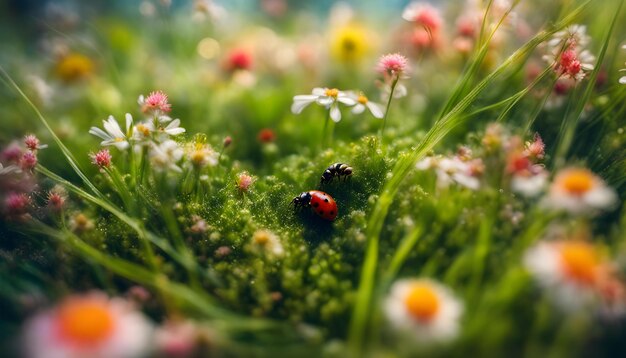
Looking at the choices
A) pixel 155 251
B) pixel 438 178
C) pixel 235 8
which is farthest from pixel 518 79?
pixel 235 8

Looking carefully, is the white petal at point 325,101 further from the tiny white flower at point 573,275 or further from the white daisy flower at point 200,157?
the tiny white flower at point 573,275

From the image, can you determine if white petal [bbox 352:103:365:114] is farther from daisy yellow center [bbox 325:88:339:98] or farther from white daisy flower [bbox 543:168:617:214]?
white daisy flower [bbox 543:168:617:214]

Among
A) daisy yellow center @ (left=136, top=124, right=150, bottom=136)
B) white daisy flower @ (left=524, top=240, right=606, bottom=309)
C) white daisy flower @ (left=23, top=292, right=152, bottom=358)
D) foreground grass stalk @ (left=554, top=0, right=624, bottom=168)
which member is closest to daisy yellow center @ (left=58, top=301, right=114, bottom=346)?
white daisy flower @ (left=23, top=292, right=152, bottom=358)

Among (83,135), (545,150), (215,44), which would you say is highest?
(215,44)

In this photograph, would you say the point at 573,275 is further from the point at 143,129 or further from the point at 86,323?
the point at 143,129

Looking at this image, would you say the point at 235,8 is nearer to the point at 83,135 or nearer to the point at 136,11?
the point at 136,11

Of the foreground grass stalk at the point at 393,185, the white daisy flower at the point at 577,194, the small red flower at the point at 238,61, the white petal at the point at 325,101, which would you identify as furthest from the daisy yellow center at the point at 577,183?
the small red flower at the point at 238,61

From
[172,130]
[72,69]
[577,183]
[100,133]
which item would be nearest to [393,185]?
[577,183]
